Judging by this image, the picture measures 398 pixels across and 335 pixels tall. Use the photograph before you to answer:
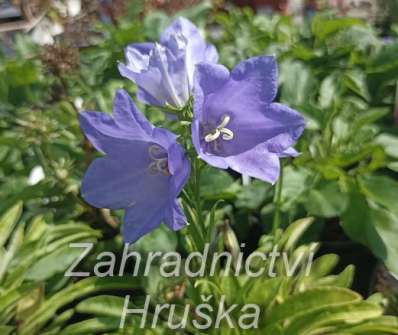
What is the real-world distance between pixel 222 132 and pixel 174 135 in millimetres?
108

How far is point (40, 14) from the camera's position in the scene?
3.42 meters

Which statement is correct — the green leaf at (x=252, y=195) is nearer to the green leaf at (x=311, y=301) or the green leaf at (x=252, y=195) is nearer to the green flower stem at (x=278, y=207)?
the green flower stem at (x=278, y=207)

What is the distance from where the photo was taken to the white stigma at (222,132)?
0.99 meters

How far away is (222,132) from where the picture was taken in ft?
3.34

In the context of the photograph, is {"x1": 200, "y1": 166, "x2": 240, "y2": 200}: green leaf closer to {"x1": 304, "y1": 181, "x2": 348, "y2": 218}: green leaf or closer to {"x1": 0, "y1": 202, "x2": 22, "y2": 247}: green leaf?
{"x1": 304, "y1": 181, "x2": 348, "y2": 218}: green leaf

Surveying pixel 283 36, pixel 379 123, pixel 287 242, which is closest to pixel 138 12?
pixel 283 36

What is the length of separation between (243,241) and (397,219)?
1.39 feet

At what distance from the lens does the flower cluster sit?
931mm

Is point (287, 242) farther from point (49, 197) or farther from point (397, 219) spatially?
point (49, 197)

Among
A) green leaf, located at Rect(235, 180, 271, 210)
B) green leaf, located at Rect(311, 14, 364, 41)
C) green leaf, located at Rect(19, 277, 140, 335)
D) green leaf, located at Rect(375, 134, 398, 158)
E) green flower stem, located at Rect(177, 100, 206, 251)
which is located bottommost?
green leaf, located at Rect(19, 277, 140, 335)

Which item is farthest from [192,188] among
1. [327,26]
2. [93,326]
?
[327,26]

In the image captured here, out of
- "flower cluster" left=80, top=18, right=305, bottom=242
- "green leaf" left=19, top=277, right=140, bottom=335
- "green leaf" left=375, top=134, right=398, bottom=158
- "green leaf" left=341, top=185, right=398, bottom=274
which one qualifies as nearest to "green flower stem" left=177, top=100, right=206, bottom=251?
"flower cluster" left=80, top=18, right=305, bottom=242

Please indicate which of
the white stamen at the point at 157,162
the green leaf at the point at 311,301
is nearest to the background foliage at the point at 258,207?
the green leaf at the point at 311,301

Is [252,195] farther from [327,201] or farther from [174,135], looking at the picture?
Answer: [174,135]
